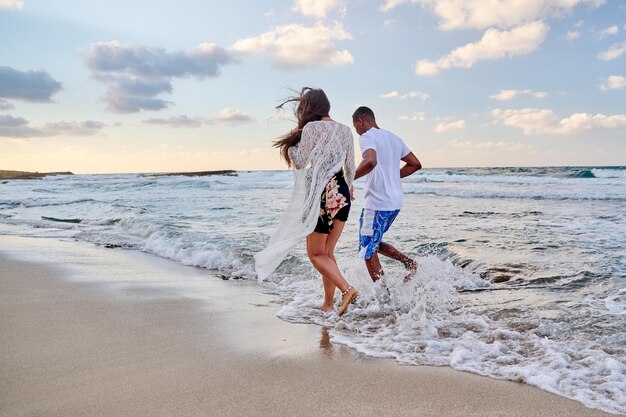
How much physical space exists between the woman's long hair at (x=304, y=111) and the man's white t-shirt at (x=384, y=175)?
26.2 inches

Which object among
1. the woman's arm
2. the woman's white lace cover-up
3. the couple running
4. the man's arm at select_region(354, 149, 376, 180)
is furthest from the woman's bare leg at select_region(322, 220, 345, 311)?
the man's arm at select_region(354, 149, 376, 180)

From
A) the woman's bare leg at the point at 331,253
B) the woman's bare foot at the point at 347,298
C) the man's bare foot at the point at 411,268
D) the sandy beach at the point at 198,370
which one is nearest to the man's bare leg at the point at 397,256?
the man's bare foot at the point at 411,268

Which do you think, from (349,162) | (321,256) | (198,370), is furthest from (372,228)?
(198,370)

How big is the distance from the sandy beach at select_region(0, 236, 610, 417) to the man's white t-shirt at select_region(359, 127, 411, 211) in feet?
4.86

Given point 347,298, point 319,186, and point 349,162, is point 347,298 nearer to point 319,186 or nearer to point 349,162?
point 319,186

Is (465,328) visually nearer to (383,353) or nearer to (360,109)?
(383,353)

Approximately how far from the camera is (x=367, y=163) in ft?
15.3

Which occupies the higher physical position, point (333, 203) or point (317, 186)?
point (317, 186)

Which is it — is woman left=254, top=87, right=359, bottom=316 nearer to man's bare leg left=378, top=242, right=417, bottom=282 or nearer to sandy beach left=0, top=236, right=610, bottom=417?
sandy beach left=0, top=236, right=610, bottom=417

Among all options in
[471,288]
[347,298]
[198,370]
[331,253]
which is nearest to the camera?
[198,370]

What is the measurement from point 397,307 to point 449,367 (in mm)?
1528

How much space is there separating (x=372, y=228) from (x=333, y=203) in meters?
0.85

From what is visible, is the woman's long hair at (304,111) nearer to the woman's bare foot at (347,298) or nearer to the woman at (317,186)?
the woman at (317,186)

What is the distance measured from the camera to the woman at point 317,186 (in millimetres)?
4336
